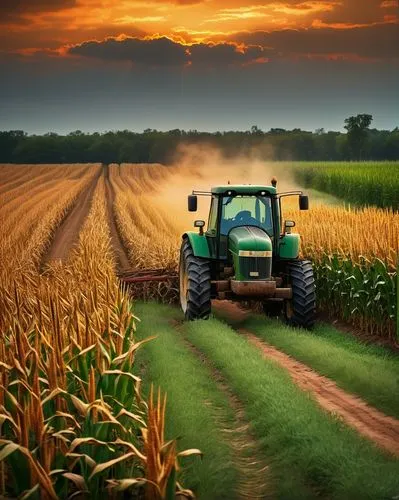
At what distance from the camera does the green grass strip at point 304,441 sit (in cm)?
782

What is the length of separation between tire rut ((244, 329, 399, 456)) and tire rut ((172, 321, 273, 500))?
91 cm

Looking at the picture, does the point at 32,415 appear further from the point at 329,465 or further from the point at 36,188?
the point at 36,188

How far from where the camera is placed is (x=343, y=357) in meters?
13.2

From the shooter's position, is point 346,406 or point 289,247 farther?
point 289,247

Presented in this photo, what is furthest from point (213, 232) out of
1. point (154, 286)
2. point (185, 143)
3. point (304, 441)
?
point (185, 143)

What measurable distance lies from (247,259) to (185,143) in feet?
198

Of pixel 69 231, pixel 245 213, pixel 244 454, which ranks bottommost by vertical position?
pixel 244 454

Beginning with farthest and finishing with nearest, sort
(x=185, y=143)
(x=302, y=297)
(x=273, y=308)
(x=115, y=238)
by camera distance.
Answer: (x=185, y=143) < (x=115, y=238) < (x=273, y=308) < (x=302, y=297)

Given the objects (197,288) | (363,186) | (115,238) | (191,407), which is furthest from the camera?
(363,186)

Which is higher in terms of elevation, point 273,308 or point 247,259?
point 247,259

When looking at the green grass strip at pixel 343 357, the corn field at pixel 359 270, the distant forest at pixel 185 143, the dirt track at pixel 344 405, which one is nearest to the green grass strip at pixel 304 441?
the dirt track at pixel 344 405

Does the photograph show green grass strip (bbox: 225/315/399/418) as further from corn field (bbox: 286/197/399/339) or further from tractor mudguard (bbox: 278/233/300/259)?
tractor mudguard (bbox: 278/233/300/259)

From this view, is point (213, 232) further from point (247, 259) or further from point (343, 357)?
point (343, 357)

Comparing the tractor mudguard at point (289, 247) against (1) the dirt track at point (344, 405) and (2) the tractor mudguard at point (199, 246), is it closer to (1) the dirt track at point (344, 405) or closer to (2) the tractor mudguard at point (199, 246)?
(2) the tractor mudguard at point (199, 246)
